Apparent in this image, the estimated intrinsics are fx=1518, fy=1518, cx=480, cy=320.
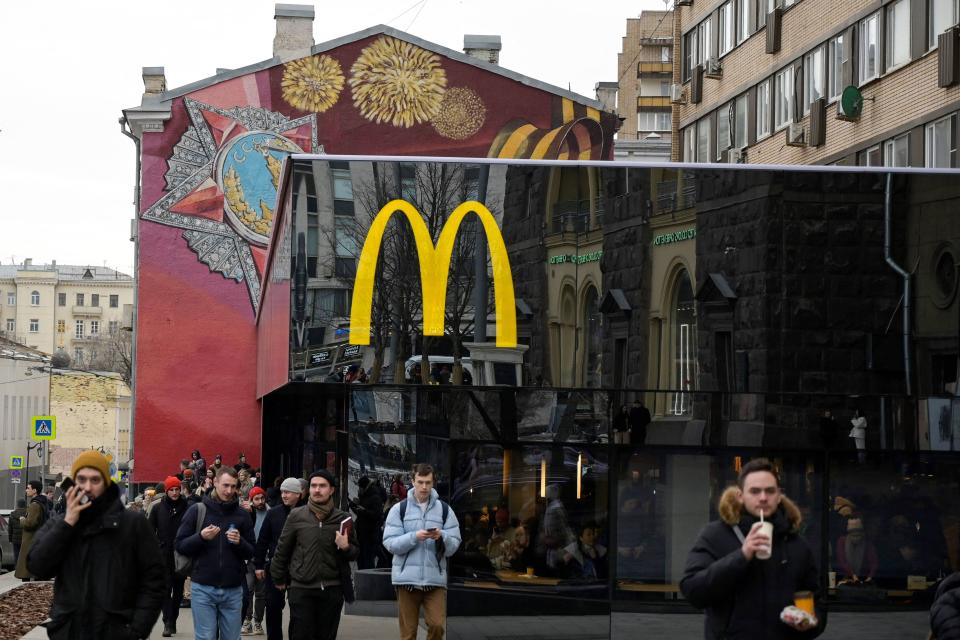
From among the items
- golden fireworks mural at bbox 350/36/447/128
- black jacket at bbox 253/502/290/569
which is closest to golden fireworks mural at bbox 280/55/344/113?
golden fireworks mural at bbox 350/36/447/128

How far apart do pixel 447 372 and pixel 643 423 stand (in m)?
1.83

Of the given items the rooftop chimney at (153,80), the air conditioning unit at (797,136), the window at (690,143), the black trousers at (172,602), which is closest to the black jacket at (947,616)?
the black trousers at (172,602)

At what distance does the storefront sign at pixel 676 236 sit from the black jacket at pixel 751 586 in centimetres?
804

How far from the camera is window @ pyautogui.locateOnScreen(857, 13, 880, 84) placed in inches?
1157

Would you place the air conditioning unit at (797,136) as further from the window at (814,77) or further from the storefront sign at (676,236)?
the storefront sign at (676,236)

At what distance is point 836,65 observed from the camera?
31625 millimetres

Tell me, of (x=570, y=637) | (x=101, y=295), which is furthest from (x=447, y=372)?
(x=101, y=295)

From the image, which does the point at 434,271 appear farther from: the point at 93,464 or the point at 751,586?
the point at 751,586

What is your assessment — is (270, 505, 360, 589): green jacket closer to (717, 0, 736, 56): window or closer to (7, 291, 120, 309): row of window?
(717, 0, 736, 56): window

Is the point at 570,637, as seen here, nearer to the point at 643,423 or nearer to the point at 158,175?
the point at 643,423

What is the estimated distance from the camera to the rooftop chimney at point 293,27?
3906 cm

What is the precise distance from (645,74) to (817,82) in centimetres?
6132

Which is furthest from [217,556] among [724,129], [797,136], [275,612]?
[724,129]

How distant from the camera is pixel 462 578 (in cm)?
1475
